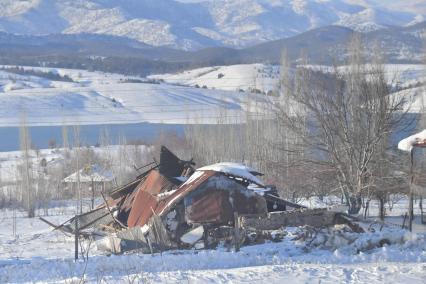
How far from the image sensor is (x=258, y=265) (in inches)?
542

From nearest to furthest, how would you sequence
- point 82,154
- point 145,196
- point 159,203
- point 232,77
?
point 159,203
point 145,196
point 82,154
point 232,77

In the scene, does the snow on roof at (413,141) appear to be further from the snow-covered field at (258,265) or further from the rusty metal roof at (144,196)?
the rusty metal roof at (144,196)

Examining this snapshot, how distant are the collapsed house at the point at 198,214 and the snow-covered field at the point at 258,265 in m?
0.65

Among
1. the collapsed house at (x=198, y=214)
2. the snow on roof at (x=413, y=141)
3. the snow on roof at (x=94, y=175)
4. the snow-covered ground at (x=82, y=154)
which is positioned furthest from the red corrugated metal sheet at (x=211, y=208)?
the snow-covered ground at (x=82, y=154)

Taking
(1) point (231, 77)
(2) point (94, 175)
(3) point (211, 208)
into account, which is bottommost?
(2) point (94, 175)

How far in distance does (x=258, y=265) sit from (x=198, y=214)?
500 cm

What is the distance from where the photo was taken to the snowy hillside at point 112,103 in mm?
86875

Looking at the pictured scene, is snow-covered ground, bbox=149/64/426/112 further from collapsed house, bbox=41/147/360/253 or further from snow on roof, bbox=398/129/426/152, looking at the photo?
snow on roof, bbox=398/129/426/152

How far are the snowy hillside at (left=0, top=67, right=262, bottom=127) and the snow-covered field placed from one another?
210ft

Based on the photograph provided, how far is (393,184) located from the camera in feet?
67.1

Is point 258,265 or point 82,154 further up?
point 258,265

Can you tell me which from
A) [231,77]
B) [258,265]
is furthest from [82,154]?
[231,77]

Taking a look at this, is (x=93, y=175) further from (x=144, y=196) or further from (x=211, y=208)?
(x=211, y=208)

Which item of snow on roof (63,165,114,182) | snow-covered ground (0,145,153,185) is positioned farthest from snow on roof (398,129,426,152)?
snow-covered ground (0,145,153,185)
